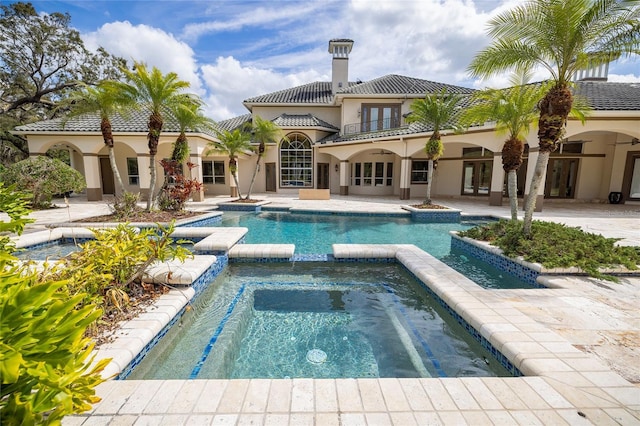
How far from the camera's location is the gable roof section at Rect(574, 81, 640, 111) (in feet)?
42.2

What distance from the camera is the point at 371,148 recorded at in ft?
65.5

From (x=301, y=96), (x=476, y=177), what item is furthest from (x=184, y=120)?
(x=476, y=177)

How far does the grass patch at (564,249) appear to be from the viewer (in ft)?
18.4

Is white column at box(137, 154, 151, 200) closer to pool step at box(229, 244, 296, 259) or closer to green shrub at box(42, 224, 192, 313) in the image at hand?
pool step at box(229, 244, 296, 259)

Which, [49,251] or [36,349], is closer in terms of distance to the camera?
[36,349]

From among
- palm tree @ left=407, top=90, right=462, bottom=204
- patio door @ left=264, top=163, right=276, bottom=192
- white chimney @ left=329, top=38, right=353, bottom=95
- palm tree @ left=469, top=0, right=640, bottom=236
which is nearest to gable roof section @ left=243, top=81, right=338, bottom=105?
white chimney @ left=329, top=38, right=353, bottom=95

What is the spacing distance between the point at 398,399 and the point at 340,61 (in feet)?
86.9

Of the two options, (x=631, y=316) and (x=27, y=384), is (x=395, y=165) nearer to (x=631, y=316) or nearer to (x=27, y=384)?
(x=631, y=316)

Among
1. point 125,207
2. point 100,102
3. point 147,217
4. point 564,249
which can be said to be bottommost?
point 147,217

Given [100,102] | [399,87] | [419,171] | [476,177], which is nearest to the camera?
[100,102]

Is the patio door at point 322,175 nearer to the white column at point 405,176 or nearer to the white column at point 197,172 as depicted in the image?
the white column at point 405,176

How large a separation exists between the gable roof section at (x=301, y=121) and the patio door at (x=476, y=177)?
413 inches

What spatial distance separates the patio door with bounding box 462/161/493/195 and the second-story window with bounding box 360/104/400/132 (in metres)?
6.12

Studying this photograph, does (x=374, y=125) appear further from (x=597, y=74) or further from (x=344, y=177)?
(x=597, y=74)
